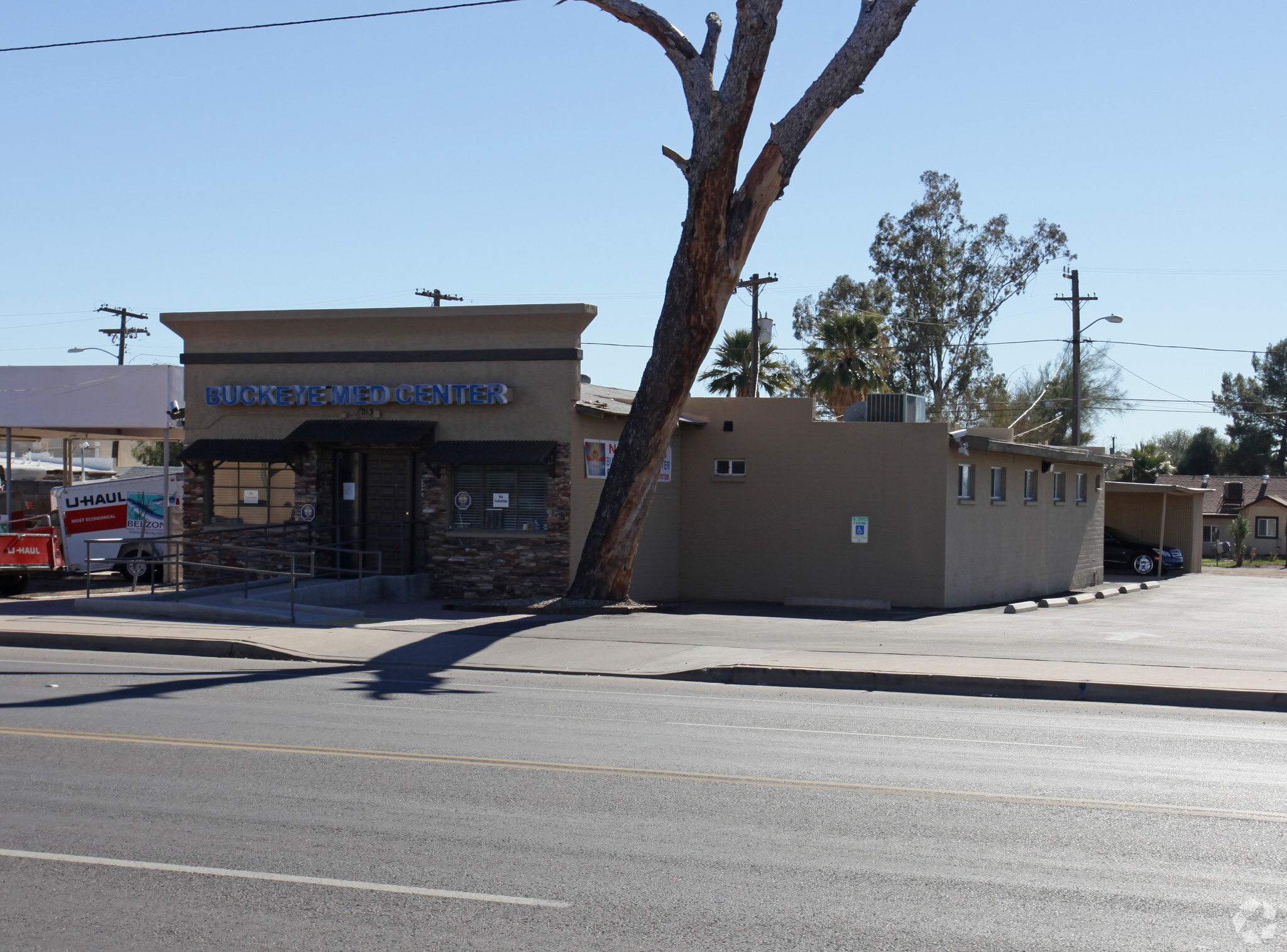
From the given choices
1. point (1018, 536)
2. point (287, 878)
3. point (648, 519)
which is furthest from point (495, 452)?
point (287, 878)

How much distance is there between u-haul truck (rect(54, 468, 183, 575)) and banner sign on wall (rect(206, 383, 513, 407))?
544cm

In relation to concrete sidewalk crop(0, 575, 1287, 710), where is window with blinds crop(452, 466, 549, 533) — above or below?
above

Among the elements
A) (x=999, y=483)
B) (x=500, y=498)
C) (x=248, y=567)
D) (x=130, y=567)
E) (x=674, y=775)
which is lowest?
(x=674, y=775)

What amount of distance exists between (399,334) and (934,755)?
14949 millimetres

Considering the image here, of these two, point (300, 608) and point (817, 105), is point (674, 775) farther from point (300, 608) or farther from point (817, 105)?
point (817, 105)

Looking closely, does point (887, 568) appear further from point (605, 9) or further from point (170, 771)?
point (170, 771)

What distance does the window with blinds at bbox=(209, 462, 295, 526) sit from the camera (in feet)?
74.3

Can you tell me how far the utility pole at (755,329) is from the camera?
34.5m

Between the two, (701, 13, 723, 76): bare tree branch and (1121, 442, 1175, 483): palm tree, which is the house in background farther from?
(701, 13, 723, 76): bare tree branch

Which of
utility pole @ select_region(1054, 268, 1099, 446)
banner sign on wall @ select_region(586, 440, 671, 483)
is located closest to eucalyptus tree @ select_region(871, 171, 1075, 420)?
utility pole @ select_region(1054, 268, 1099, 446)

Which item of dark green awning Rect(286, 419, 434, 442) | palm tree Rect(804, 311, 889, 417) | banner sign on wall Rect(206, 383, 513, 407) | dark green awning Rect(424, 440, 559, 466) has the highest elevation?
palm tree Rect(804, 311, 889, 417)

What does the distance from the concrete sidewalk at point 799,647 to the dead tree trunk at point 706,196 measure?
2257 mm

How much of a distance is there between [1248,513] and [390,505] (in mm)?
57509

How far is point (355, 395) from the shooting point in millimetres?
21453
